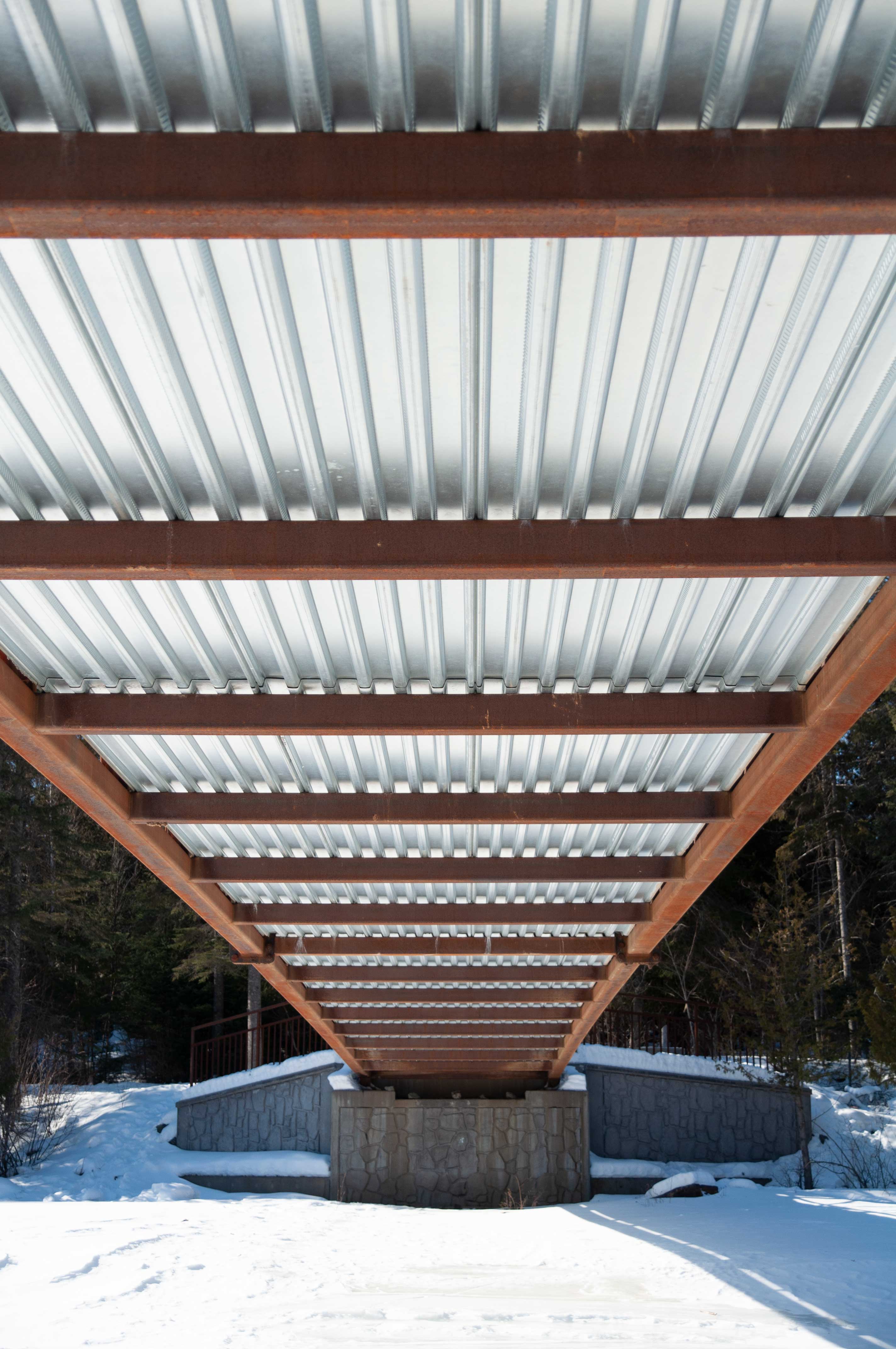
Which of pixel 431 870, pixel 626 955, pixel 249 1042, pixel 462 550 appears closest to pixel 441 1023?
pixel 626 955

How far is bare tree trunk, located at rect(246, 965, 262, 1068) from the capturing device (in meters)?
28.1

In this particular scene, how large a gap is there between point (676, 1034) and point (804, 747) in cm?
2462

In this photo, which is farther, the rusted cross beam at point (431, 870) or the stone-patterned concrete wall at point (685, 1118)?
the stone-patterned concrete wall at point (685, 1118)

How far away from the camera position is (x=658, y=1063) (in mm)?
24078

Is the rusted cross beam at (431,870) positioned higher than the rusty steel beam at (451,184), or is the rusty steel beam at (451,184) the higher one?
the rusty steel beam at (451,184)

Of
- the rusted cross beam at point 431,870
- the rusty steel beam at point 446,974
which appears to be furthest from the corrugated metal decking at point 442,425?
the rusty steel beam at point 446,974

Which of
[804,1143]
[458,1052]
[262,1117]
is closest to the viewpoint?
[804,1143]

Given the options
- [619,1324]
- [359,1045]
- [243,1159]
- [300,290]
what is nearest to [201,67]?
[300,290]

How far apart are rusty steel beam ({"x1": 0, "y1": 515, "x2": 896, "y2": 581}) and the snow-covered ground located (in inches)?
239

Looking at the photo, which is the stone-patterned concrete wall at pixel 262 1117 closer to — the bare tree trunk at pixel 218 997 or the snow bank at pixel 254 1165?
the snow bank at pixel 254 1165

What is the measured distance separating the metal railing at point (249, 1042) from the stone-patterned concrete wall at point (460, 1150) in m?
3.54

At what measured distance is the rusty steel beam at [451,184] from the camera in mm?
3520

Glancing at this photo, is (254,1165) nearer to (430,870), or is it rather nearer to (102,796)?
(430,870)

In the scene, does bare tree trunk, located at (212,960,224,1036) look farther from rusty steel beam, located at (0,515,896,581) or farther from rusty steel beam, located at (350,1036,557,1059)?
rusty steel beam, located at (0,515,896,581)
